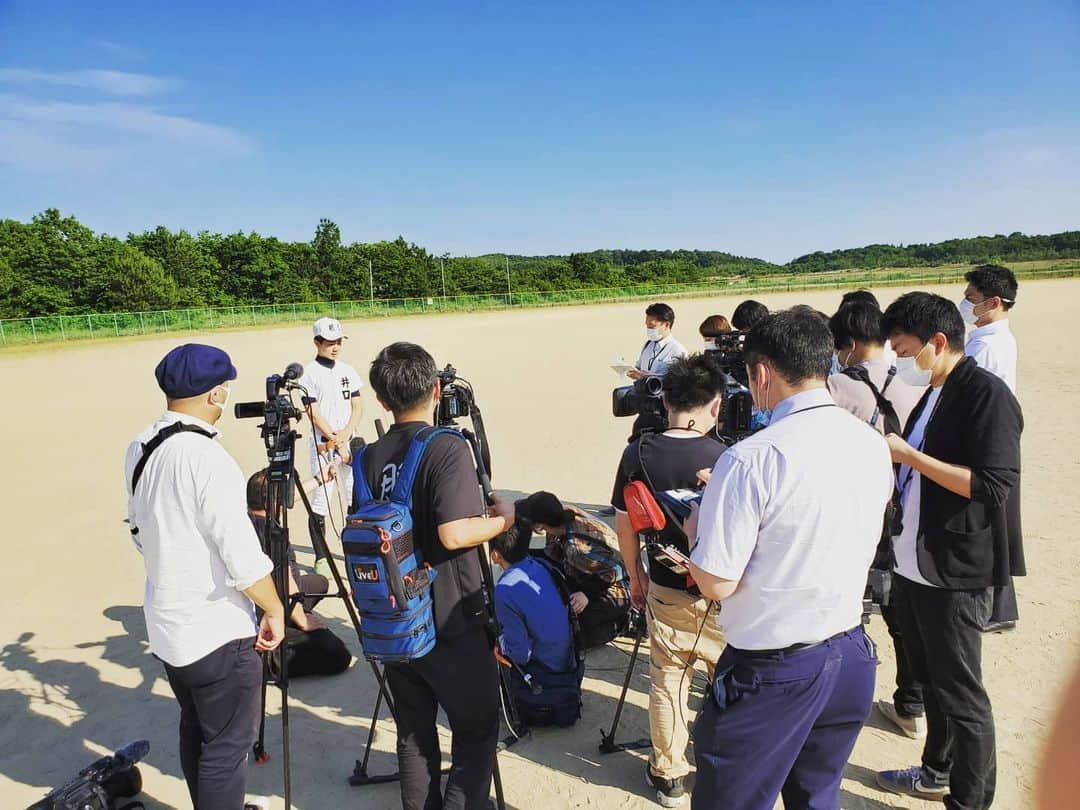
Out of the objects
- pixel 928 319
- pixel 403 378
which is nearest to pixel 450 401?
pixel 403 378

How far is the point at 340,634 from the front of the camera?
527 cm

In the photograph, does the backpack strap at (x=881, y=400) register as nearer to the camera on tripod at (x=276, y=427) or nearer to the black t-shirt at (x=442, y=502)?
the black t-shirt at (x=442, y=502)

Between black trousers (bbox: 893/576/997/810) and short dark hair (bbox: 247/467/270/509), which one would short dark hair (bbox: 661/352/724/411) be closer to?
black trousers (bbox: 893/576/997/810)

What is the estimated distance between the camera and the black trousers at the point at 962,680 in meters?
2.80

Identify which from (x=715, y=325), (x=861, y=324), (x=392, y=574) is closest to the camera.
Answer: (x=392, y=574)

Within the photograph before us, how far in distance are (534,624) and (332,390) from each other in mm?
3742

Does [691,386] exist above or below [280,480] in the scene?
above

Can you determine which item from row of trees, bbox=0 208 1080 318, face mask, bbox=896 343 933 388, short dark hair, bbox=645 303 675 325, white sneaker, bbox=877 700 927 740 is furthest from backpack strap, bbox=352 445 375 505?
row of trees, bbox=0 208 1080 318

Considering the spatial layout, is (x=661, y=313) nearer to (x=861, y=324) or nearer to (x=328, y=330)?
(x=861, y=324)

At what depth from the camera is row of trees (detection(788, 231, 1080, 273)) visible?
283 ft

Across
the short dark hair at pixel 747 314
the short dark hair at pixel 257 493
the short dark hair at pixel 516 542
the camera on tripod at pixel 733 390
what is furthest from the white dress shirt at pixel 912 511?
the short dark hair at pixel 257 493

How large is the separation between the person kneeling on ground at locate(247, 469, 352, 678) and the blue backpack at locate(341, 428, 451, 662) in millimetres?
2255

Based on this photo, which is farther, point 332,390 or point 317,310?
point 317,310

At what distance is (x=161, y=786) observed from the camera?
3643 millimetres
